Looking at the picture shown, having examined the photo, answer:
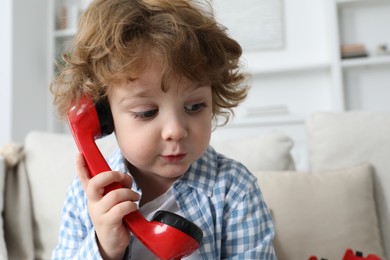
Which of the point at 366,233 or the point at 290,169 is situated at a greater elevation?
the point at 290,169

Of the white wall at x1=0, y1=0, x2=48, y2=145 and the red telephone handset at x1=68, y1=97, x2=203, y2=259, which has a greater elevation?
the white wall at x1=0, y1=0, x2=48, y2=145

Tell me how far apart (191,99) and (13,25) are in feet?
7.23

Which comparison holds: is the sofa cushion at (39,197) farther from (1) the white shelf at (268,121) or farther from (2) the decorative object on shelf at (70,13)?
(2) the decorative object on shelf at (70,13)

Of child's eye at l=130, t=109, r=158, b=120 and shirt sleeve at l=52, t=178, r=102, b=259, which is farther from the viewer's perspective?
shirt sleeve at l=52, t=178, r=102, b=259

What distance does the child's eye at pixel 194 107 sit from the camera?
Result: 0.75 meters

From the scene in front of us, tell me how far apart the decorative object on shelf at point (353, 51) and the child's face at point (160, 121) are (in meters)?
1.97

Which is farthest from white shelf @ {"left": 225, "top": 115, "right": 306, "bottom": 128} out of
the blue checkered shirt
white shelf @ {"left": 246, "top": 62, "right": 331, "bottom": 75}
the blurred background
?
the blue checkered shirt

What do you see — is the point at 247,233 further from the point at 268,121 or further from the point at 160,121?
the point at 268,121

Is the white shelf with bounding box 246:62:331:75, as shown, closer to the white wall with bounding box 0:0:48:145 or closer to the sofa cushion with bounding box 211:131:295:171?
the sofa cushion with bounding box 211:131:295:171

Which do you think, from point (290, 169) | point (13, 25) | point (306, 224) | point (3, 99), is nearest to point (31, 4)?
point (13, 25)

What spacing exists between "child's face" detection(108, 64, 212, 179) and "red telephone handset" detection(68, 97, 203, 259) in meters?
0.03

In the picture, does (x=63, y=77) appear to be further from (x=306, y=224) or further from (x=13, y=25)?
(x=13, y=25)

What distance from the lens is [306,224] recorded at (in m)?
1.20

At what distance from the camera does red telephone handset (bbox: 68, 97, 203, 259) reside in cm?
67
